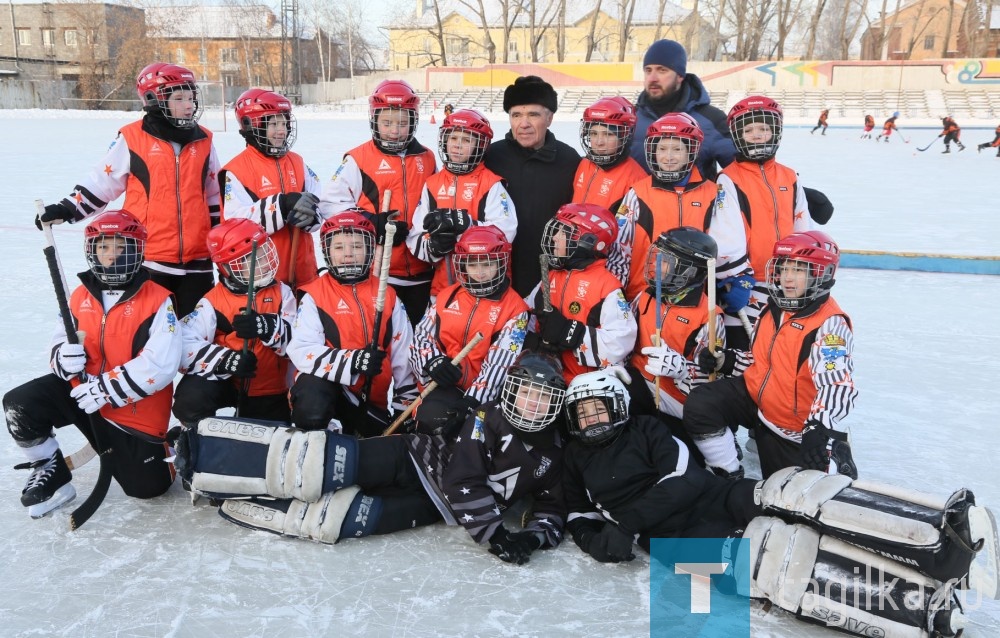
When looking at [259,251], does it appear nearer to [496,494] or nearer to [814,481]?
[496,494]

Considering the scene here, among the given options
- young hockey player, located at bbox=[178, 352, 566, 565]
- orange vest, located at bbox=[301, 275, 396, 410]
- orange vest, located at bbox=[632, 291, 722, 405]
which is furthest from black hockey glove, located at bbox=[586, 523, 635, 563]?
orange vest, located at bbox=[301, 275, 396, 410]

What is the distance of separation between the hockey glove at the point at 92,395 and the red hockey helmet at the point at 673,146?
7.55ft

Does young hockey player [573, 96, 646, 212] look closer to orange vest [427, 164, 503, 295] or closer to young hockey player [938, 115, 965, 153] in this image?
orange vest [427, 164, 503, 295]

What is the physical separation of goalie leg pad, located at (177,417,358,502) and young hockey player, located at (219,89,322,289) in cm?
107

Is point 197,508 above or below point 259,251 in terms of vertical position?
below

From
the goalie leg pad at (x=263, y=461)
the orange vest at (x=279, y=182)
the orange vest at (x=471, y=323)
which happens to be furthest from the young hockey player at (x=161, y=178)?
the orange vest at (x=471, y=323)

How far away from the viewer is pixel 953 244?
7.55 metres

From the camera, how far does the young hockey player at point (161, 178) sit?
353 centimetres

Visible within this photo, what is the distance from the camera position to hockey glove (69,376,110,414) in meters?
2.78

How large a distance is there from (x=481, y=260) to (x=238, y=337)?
1018 mm

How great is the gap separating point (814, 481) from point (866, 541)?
0.23m

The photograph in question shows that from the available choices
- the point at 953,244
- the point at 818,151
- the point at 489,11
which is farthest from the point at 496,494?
the point at 489,11

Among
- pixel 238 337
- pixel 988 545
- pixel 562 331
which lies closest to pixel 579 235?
pixel 562 331

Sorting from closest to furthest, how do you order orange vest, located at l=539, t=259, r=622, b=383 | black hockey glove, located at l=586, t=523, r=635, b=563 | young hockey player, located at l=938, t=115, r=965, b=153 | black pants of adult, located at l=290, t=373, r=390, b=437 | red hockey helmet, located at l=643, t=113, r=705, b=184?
black hockey glove, located at l=586, t=523, r=635, b=563
black pants of adult, located at l=290, t=373, r=390, b=437
orange vest, located at l=539, t=259, r=622, b=383
red hockey helmet, located at l=643, t=113, r=705, b=184
young hockey player, located at l=938, t=115, r=965, b=153
